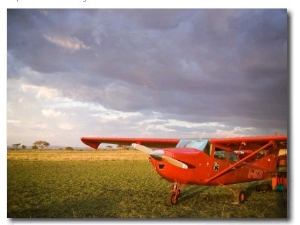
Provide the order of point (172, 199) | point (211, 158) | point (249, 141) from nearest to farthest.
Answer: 1. point (249, 141)
2. point (172, 199)
3. point (211, 158)

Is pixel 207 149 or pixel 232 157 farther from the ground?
pixel 207 149

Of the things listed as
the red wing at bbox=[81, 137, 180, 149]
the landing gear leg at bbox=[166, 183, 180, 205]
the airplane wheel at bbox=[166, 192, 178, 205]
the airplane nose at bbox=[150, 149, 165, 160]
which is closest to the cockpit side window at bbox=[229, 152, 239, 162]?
the red wing at bbox=[81, 137, 180, 149]

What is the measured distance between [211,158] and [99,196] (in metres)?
2.09

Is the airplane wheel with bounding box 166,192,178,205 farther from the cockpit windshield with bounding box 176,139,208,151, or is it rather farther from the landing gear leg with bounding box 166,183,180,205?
the cockpit windshield with bounding box 176,139,208,151

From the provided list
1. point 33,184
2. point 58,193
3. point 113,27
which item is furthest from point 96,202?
point 113,27

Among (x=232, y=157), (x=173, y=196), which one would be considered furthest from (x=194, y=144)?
(x=173, y=196)

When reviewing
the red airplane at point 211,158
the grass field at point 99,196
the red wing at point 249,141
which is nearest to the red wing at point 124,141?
the red airplane at point 211,158

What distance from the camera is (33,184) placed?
5500 mm

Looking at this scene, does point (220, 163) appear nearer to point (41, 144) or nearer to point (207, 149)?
point (207, 149)

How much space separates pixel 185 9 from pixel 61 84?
7.83 feet

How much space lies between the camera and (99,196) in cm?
577

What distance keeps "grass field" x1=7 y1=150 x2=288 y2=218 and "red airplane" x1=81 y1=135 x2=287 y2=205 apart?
278 millimetres

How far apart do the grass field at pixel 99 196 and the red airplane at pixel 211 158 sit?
0.28 meters
